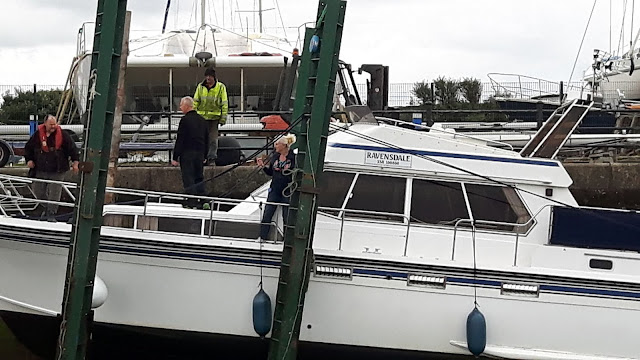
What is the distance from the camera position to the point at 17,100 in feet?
94.1

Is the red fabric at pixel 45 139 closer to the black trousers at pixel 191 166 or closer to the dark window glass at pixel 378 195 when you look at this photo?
the black trousers at pixel 191 166

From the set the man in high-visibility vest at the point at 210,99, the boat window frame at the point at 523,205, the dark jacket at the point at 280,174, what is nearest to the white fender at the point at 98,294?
the dark jacket at the point at 280,174

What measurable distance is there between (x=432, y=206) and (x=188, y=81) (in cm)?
963

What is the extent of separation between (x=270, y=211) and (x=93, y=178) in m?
1.90

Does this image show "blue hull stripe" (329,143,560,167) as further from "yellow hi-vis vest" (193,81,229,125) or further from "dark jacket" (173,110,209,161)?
"yellow hi-vis vest" (193,81,229,125)

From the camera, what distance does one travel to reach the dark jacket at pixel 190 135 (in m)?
10.6

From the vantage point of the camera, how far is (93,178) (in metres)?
7.89

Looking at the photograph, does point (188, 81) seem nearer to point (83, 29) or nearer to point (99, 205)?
point (83, 29)

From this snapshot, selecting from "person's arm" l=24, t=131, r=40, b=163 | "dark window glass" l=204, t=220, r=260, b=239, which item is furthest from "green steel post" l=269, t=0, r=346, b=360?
"person's arm" l=24, t=131, r=40, b=163

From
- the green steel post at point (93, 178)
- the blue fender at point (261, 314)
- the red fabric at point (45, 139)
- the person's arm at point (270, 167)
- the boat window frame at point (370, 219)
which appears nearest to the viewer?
the green steel post at point (93, 178)

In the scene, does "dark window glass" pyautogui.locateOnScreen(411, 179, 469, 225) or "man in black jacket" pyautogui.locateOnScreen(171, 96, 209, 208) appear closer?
"dark window glass" pyautogui.locateOnScreen(411, 179, 469, 225)

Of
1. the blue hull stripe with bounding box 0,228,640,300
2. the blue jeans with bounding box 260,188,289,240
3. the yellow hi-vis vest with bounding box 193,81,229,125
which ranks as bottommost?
the blue hull stripe with bounding box 0,228,640,300

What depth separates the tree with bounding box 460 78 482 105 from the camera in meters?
28.6

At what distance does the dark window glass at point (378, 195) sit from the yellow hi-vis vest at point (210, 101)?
3280mm
